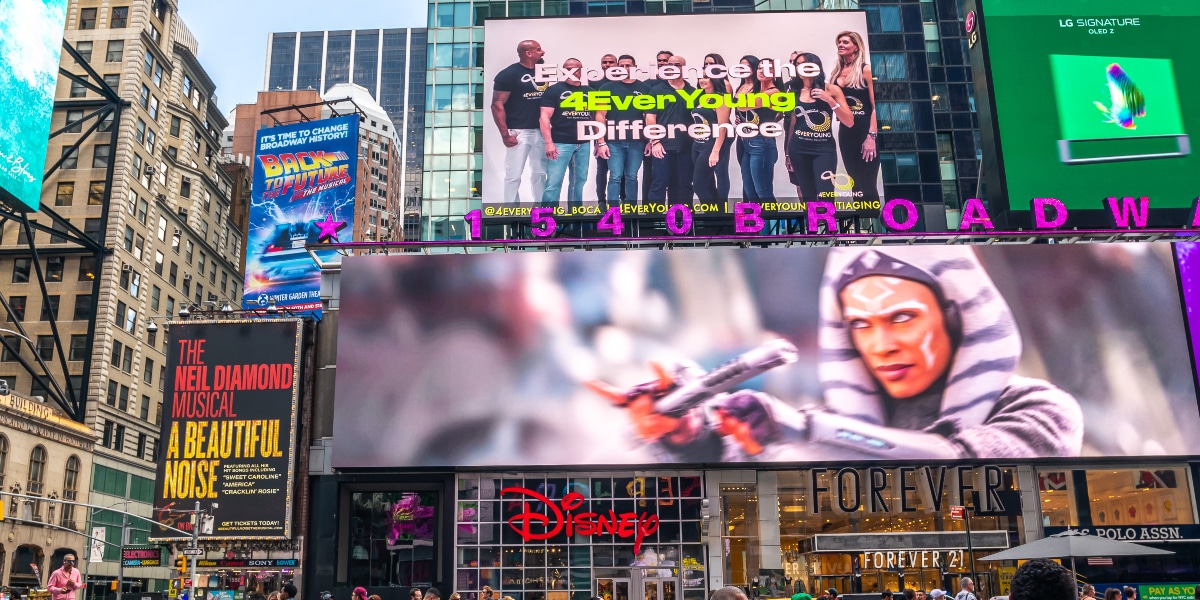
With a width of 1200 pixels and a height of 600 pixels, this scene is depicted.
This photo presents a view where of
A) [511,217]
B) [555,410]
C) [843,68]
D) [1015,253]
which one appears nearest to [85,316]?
[511,217]

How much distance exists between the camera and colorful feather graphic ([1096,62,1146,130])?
174 ft

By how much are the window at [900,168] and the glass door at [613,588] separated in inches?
1752

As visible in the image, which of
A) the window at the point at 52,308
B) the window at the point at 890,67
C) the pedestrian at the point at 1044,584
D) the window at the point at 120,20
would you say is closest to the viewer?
the pedestrian at the point at 1044,584

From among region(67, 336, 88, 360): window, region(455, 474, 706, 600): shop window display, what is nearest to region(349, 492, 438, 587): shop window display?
region(455, 474, 706, 600): shop window display

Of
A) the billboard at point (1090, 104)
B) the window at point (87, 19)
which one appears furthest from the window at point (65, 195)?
the billboard at point (1090, 104)

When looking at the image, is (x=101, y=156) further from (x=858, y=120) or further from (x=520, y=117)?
(x=858, y=120)

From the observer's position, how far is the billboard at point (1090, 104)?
51.5m

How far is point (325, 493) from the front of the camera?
47531mm

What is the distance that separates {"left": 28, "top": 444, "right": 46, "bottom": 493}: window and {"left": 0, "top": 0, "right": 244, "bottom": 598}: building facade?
4781 mm

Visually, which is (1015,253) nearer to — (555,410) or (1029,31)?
(1029,31)

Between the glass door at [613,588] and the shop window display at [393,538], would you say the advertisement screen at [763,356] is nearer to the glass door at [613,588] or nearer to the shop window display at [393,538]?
the shop window display at [393,538]

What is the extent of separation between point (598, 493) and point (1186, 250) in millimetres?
29209

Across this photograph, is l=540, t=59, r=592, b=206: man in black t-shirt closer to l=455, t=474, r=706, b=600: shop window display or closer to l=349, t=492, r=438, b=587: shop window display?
l=455, t=474, r=706, b=600: shop window display

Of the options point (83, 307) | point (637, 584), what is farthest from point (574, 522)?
point (83, 307)
